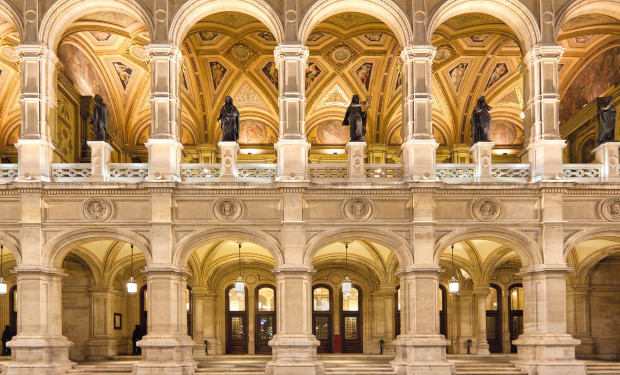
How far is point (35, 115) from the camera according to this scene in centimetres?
2181

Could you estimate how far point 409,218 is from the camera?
71.7 ft

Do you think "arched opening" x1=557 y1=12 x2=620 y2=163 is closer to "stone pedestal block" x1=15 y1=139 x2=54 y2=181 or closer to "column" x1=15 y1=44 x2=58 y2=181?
"column" x1=15 y1=44 x2=58 y2=181

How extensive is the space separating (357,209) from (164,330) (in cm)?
627

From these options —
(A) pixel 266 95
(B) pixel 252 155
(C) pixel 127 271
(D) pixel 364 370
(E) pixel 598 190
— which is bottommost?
(D) pixel 364 370

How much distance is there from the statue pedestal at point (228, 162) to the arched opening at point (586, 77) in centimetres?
1190

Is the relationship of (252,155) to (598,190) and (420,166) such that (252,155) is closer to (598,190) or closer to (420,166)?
(420,166)

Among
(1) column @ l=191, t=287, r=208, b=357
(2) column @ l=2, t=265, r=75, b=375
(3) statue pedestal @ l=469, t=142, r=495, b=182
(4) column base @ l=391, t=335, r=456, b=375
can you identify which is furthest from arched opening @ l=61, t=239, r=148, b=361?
(3) statue pedestal @ l=469, t=142, r=495, b=182

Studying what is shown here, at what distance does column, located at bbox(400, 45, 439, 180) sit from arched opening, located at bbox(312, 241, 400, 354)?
7.55 metres

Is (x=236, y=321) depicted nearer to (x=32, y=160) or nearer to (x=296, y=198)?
(x=296, y=198)

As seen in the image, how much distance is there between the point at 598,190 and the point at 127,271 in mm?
17086

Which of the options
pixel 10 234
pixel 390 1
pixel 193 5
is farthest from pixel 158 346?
pixel 390 1

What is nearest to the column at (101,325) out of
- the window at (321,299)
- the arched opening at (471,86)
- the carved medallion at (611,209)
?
the window at (321,299)

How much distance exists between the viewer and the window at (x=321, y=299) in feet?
105

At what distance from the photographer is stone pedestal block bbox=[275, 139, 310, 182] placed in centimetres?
2178
